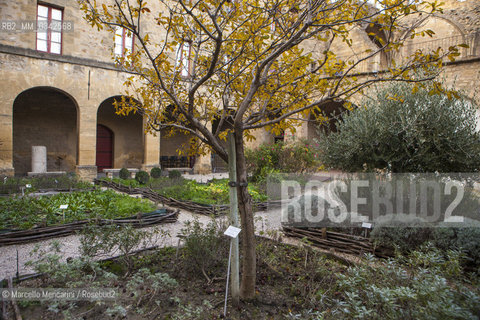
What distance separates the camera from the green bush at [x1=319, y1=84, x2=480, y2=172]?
17.4ft

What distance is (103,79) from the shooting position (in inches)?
511

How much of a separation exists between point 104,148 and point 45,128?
288 cm

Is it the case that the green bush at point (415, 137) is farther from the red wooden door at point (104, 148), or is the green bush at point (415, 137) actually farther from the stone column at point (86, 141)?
the red wooden door at point (104, 148)

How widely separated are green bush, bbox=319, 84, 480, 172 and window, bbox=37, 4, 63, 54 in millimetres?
11596

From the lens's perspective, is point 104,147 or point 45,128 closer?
point 45,128

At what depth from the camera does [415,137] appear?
5371 millimetres

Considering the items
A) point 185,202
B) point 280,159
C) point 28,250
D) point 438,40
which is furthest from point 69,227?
point 438,40

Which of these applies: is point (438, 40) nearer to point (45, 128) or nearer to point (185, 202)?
point (185, 202)

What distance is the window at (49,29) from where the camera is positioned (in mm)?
11711

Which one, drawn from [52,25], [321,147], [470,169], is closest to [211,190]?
[321,147]

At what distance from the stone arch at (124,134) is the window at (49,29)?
425 centimetres

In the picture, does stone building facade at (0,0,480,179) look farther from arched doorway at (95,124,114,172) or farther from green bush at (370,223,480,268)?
green bush at (370,223,480,268)

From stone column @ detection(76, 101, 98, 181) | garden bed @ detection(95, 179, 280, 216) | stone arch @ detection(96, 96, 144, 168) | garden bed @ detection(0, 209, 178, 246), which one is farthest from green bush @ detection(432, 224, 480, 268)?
stone arch @ detection(96, 96, 144, 168)

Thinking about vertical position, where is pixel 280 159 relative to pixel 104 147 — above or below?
below
